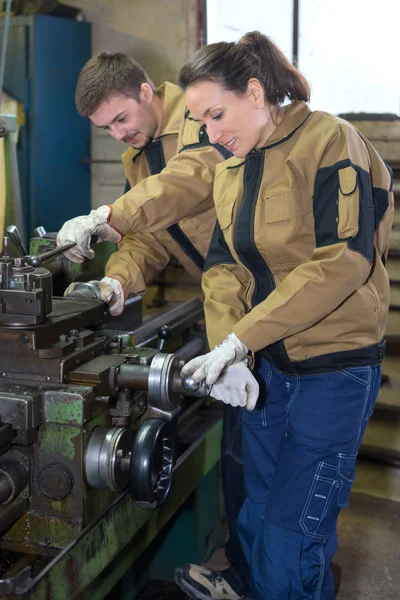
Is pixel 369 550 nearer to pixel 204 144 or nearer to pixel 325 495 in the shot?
pixel 325 495

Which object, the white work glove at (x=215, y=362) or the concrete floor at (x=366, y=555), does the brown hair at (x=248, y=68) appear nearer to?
the white work glove at (x=215, y=362)

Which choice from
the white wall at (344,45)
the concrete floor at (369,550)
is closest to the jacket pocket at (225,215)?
the concrete floor at (369,550)

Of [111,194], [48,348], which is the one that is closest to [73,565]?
[48,348]

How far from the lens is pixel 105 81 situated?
1.73 m

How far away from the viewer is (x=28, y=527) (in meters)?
1.18

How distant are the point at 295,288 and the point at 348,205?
0.54 ft

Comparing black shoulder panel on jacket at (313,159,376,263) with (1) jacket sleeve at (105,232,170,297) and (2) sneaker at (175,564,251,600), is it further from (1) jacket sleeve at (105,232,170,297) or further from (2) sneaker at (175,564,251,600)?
(2) sneaker at (175,564,251,600)

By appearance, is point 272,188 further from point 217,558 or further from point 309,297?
point 217,558

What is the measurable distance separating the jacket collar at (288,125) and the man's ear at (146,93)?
0.60 metres

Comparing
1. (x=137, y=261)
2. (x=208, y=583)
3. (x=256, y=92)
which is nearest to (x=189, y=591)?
(x=208, y=583)

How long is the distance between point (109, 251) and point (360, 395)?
85 cm

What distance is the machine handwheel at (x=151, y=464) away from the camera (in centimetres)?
120

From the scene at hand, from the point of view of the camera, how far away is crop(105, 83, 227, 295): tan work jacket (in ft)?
5.24

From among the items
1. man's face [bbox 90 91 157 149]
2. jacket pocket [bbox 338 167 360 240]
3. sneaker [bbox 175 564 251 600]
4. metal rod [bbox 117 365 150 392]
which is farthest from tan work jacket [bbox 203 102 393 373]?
sneaker [bbox 175 564 251 600]
